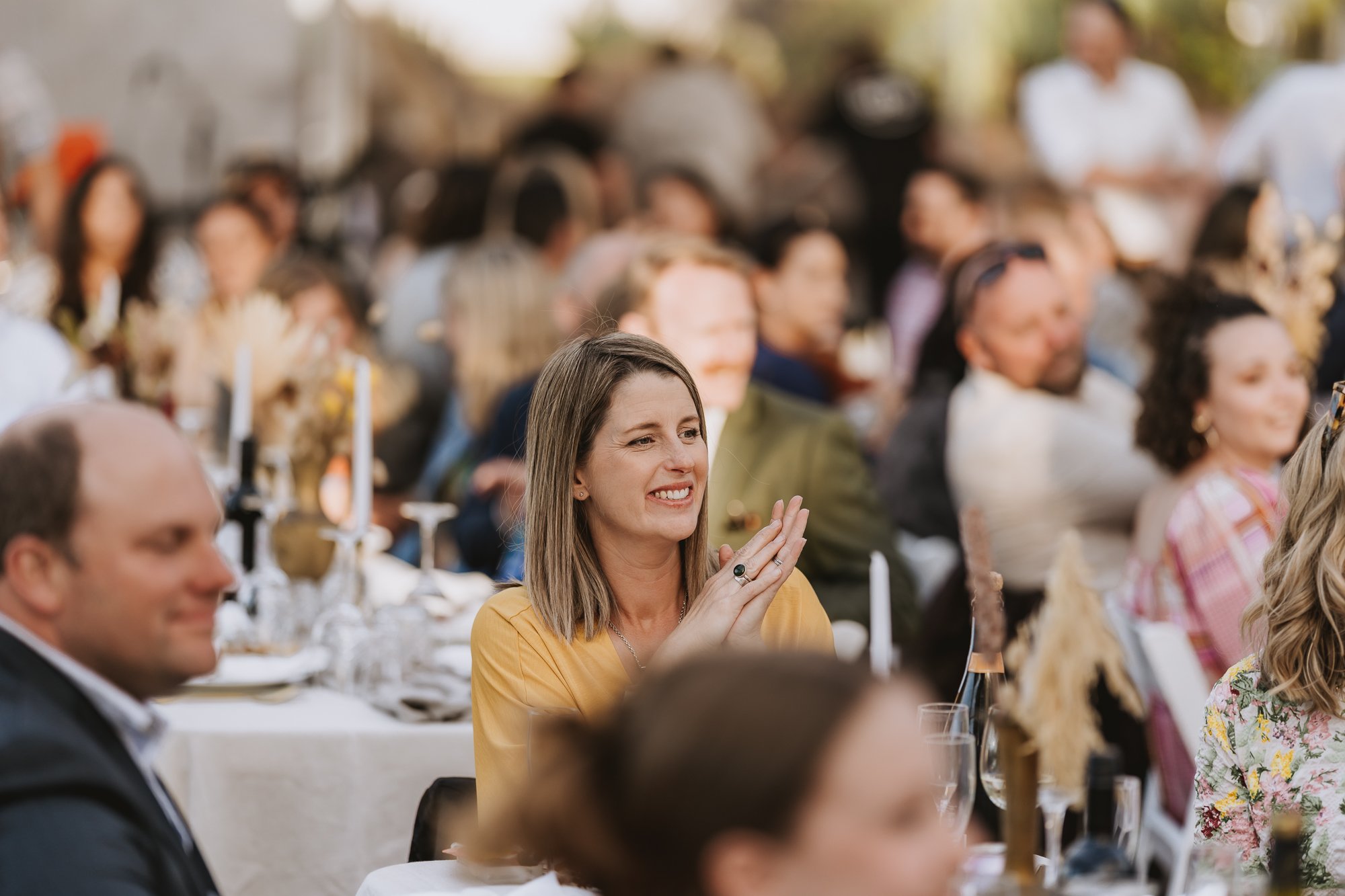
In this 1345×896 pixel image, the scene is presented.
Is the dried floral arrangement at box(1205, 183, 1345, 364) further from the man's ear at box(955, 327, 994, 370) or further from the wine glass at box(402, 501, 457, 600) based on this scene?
the wine glass at box(402, 501, 457, 600)

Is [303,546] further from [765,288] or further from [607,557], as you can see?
[765,288]

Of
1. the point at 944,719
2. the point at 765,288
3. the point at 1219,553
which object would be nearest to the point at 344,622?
the point at 944,719

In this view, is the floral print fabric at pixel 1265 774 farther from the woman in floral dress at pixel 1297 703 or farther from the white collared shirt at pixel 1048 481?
the white collared shirt at pixel 1048 481

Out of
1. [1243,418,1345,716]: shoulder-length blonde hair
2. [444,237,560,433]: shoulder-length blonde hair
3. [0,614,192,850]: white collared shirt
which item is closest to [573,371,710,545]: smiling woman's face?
[1243,418,1345,716]: shoulder-length blonde hair

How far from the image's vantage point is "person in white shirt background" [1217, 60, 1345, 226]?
23.5 ft

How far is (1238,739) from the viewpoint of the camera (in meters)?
2.30

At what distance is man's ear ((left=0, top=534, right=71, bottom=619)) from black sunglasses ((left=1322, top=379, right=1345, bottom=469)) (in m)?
1.68

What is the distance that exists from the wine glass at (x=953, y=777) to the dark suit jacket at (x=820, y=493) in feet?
6.35

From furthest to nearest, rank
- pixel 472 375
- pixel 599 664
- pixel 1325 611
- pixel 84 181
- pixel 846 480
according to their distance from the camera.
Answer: pixel 84 181
pixel 472 375
pixel 846 480
pixel 599 664
pixel 1325 611

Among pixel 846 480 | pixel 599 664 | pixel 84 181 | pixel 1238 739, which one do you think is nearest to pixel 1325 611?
pixel 1238 739

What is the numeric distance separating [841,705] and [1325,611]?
1.25 m

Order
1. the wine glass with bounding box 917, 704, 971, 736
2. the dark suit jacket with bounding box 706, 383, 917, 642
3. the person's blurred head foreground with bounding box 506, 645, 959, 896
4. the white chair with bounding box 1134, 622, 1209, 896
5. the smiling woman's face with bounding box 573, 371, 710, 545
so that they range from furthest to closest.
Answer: the dark suit jacket with bounding box 706, 383, 917, 642 → the white chair with bounding box 1134, 622, 1209, 896 → the smiling woman's face with bounding box 573, 371, 710, 545 → the wine glass with bounding box 917, 704, 971, 736 → the person's blurred head foreground with bounding box 506, 645, 959, 896

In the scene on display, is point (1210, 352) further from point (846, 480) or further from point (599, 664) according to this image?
point (599, 664)

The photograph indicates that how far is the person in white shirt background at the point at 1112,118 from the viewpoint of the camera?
314 inches
